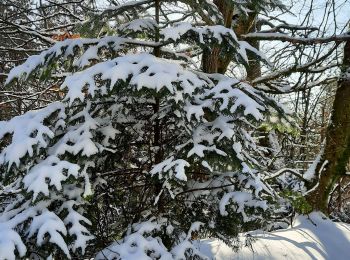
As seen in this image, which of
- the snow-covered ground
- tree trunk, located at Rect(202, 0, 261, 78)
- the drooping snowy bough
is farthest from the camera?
the snow-covered ground

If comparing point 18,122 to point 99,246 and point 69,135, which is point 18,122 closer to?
point 69,135

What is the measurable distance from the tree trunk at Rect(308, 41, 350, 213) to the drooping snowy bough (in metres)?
3.05

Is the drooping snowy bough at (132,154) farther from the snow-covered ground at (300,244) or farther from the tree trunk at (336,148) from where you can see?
the tree trunk at (336,148)

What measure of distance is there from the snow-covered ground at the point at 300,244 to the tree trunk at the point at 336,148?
39 centimetres

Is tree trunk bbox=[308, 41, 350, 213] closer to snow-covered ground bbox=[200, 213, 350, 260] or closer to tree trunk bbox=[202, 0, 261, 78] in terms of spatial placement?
snow-covered ground bbox=[200, 213, 350, 260]

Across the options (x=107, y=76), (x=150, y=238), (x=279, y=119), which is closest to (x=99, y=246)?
(x=150, y=238)

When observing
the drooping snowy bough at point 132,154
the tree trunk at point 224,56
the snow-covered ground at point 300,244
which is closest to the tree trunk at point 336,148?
the snow-covered ground at point 300,244

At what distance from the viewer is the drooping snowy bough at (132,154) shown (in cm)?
247

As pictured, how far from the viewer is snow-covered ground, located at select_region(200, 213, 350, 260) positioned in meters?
4.13

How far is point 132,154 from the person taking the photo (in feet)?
11.5

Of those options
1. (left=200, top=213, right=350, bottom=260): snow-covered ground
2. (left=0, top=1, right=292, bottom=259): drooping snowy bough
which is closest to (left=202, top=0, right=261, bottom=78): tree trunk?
(left=0, top=1, right=292, bottom=259): drooping snowy bough

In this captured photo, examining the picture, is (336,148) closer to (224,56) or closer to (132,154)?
(224,56)

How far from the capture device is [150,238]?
2691 mm

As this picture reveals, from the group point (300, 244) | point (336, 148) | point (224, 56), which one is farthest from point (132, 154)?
point (336, 148)
